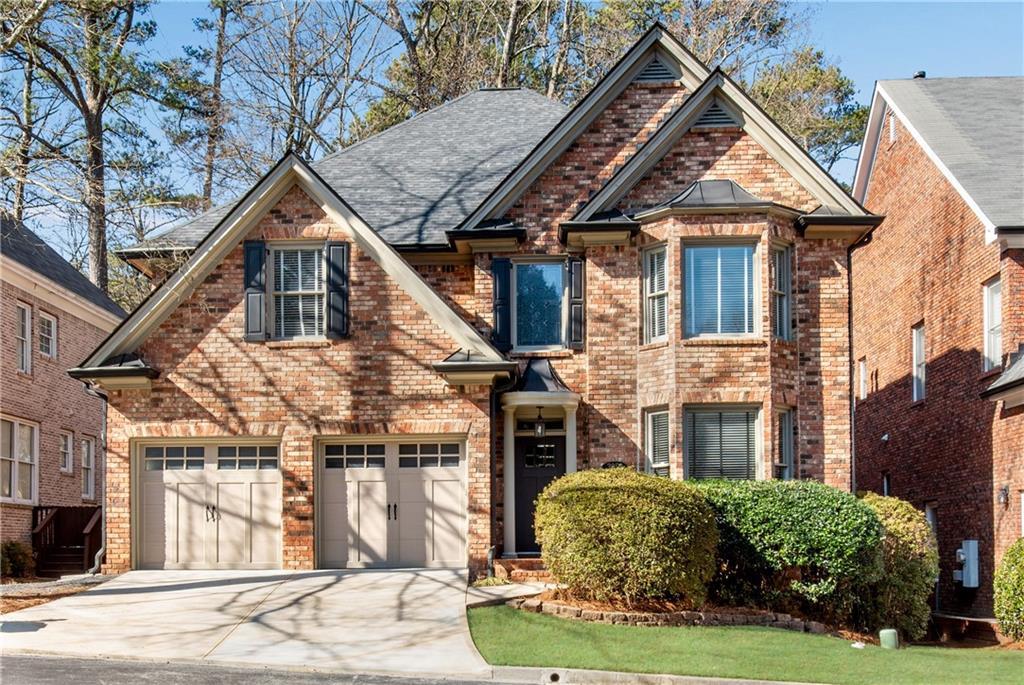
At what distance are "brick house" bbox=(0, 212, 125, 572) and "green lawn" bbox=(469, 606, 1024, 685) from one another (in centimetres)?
1148

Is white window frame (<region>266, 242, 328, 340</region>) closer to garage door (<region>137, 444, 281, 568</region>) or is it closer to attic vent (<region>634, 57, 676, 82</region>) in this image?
garage door (<region>137, 444, 281, 568</region>)

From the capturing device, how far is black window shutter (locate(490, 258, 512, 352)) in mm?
19922

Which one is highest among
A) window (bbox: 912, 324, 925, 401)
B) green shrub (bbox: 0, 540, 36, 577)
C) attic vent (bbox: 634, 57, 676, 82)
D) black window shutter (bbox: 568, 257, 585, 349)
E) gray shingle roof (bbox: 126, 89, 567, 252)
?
attic vent (bbox: 634, 57, 676, 82)

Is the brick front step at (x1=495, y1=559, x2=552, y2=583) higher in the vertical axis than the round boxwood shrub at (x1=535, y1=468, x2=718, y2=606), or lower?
lower

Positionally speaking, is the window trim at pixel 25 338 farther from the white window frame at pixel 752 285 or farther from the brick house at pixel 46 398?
the white window frame at pixel 752 285

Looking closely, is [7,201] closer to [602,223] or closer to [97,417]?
[602,223]

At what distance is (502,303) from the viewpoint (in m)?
20.0

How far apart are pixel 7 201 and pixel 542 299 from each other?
860 cm

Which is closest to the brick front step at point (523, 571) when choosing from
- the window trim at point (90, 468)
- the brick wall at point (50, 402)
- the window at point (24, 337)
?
the brick wall at point (50, 402)

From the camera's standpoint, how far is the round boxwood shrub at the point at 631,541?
15000mm

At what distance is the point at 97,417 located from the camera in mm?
28703

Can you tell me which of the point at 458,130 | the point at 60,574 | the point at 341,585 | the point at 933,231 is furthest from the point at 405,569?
the point at 933,231

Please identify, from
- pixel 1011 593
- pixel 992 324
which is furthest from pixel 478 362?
pixel 992 324

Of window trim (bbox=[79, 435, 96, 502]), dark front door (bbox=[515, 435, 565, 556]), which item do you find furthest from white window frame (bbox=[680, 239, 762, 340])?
window trim (bbox=[79, 435, 96, 502])
